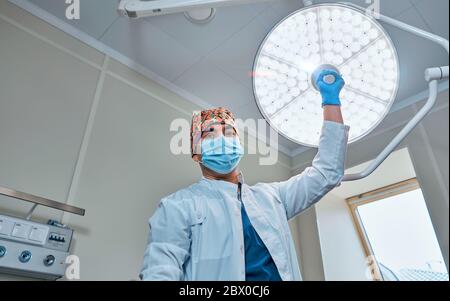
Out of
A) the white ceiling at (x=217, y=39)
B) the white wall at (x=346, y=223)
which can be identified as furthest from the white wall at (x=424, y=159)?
the white ceiling at (x=217, y=39)

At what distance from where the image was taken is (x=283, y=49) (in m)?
0.96

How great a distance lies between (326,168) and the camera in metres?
0.93

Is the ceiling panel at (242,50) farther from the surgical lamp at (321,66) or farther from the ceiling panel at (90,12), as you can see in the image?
the surgical lamp at (321,66)

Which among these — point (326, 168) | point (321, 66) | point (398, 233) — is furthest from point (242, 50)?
point (398, 233)

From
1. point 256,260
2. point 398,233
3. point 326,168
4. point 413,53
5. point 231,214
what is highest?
point 413,53

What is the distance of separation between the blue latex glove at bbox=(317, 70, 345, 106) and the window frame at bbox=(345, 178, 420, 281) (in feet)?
5.18

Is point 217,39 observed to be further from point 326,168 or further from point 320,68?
point 326,168

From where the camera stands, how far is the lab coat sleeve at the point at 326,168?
0.91m

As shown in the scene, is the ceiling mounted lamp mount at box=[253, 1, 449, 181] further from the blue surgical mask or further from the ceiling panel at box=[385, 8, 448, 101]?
the ceiling panel at box=[385, 8, 448, 101]

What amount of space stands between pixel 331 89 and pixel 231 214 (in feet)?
1.47

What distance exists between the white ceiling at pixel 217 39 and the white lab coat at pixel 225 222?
89cm

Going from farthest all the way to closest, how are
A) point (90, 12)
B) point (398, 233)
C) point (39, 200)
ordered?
point (398, 233) < point (90, 12) < point (39, 200)

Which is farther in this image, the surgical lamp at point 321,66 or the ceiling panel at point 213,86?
the ceiling panel at point 213,86
